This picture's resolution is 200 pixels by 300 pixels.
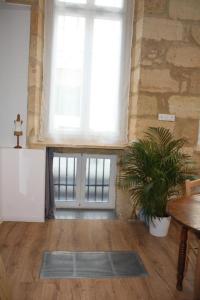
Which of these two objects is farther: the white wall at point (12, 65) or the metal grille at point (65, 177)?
the metal grille at point (65, 177)

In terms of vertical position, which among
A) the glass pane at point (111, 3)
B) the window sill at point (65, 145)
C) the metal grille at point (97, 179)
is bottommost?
the metal grille at point (97, 179)

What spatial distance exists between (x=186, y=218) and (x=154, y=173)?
127 centimetres

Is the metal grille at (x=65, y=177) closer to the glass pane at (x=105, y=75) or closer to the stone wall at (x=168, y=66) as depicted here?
the glass pane at (x=105, y=75)

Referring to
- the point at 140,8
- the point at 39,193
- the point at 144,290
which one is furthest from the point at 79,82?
the point at 144,290

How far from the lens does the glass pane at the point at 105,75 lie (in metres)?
3.37

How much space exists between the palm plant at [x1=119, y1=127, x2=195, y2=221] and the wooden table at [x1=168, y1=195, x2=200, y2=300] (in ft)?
2.78

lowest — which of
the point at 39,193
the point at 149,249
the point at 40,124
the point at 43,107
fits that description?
the point at 149,249

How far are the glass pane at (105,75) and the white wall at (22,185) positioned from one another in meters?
0.87

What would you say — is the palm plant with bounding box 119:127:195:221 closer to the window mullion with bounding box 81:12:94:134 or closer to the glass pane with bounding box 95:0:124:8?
the window mullion with bounding box 81:12:94:134

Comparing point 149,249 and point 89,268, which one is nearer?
point 89,268

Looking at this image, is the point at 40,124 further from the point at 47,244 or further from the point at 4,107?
the point at 47,244

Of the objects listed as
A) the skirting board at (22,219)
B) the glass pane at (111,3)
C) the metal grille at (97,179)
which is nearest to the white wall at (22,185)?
the skirting board at (22,219)

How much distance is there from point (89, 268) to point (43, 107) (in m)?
1.98

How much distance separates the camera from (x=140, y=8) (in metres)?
3.28
